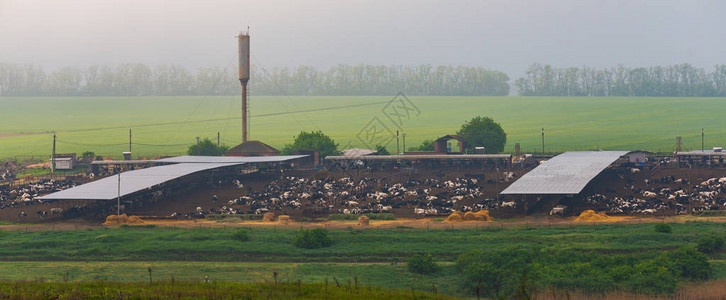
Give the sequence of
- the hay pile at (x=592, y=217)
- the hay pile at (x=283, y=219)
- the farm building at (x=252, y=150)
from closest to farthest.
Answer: the hay pile at (x=592, y=217) < the hay pile at (x=283, y=219) < the farm building at (x=252, y=150)

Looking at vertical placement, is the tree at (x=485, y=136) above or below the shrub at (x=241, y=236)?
above

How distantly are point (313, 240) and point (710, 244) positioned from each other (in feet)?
76.0

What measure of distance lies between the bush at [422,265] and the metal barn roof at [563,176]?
1498 centimetres

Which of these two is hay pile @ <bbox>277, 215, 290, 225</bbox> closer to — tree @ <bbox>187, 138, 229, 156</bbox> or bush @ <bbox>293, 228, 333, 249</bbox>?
bush @ <bbox>293, 228, 333, 249</bbox>

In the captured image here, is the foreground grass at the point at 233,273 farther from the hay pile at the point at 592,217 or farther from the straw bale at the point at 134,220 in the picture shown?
the hay pile at the point at 592,217

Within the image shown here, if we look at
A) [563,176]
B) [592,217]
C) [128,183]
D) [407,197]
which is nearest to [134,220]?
[128,183]

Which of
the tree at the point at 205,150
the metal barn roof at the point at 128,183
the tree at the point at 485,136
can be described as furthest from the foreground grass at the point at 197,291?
the tree at the point at 205,150

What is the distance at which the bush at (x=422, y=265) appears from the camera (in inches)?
1575

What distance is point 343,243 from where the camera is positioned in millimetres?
47531

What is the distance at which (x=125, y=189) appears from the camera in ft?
198

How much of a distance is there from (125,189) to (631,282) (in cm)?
4016

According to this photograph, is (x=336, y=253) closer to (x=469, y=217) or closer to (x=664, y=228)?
(x=469, y=217)

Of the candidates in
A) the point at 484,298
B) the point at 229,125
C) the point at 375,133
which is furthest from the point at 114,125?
the point at 484,298

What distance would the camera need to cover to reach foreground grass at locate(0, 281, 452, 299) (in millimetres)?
31781
